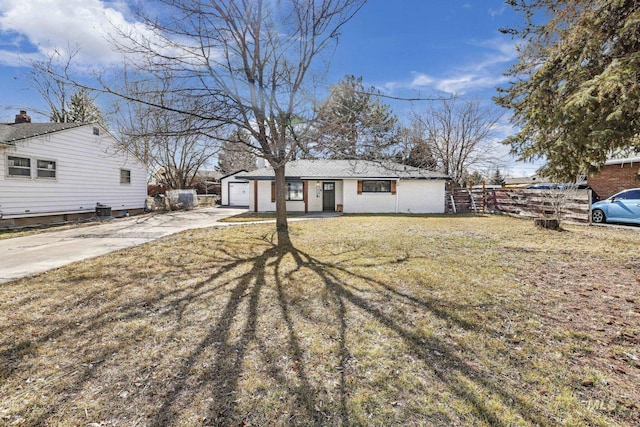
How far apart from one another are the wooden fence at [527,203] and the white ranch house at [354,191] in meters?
1.68

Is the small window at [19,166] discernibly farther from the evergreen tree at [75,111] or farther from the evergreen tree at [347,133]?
the evergreen tree at [75,111]

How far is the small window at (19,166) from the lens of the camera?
1021 centimetres

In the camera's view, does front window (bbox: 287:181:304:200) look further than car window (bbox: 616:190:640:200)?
Yes

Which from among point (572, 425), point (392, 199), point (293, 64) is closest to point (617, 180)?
point (392, 199)

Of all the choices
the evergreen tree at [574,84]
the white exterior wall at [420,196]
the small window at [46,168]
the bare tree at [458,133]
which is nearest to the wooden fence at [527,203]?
the white exterior wall at [420,196]

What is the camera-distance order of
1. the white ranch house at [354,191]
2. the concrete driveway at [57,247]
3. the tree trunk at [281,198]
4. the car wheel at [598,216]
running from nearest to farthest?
the concrete driveway at [57,247] < the tree trunk at [281,198] < the car wheel at [598,216] < the white ranch house at [354,191]

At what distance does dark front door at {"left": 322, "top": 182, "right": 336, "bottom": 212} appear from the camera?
18.2 meters

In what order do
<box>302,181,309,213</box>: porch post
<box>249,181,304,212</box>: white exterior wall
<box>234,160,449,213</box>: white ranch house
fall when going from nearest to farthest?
<box>234,160,449,213</box>: white ranch house
<box>249,181,304,212</box>: white exterior wall
<box>302,181,309,213</box>: porch post

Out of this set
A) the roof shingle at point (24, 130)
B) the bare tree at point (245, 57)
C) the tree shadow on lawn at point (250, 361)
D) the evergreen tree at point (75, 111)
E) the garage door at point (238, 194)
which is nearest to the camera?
the tree shadow on lawn at point (250, 361)

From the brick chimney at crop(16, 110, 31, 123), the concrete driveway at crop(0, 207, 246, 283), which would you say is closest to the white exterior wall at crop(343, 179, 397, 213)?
the concrete driveway at crop(0, 207, 246, 283)

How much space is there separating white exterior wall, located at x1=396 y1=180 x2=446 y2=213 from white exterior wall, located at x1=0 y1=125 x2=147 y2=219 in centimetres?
1458

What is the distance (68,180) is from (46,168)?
927 mm

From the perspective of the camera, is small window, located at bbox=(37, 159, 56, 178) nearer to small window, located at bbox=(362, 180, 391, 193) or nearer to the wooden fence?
small window, located at bbox=(362, 180, 391, 193)

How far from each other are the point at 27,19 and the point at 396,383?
12.0m
